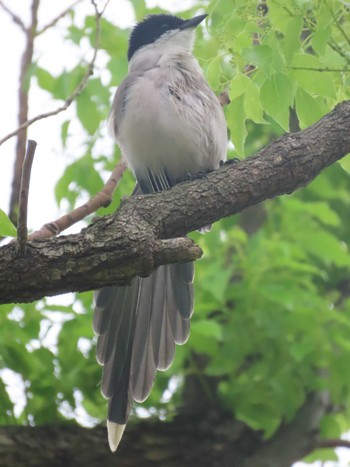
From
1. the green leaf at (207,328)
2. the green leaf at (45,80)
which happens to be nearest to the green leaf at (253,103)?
the green leaf at (207,328)

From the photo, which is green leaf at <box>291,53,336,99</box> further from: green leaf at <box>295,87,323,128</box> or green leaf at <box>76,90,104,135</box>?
green leaf at <box>76,90,104,135</box>

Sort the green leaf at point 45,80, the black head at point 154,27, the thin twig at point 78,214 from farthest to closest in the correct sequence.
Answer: the green leaf at point 45,80, the black head at point 154,27, the thin twig at point 78,214

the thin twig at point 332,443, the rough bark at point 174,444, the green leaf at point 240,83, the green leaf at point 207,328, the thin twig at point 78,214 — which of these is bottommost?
the thin twig at point 332,443

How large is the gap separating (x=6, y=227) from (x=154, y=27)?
291 centimetres

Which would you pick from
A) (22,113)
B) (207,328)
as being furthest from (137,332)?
(22,113)

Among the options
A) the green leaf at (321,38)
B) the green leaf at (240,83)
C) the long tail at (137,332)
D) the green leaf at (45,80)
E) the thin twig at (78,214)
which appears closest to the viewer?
the green leaf at (321,38)

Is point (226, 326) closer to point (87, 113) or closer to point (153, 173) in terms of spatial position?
point (153, 173)

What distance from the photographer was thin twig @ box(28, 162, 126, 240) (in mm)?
4070

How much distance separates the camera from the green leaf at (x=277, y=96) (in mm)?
3338

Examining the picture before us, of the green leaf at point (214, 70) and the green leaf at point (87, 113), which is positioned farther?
the green leaf at point (87, 113)

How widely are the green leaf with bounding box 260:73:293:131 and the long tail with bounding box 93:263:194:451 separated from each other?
1.66 metres

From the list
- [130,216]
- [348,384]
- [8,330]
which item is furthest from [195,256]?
[348,384]

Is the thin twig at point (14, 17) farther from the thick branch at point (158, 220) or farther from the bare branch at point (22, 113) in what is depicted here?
the thick branch at point (158, 220)

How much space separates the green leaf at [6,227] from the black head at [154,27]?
8.99 ft
